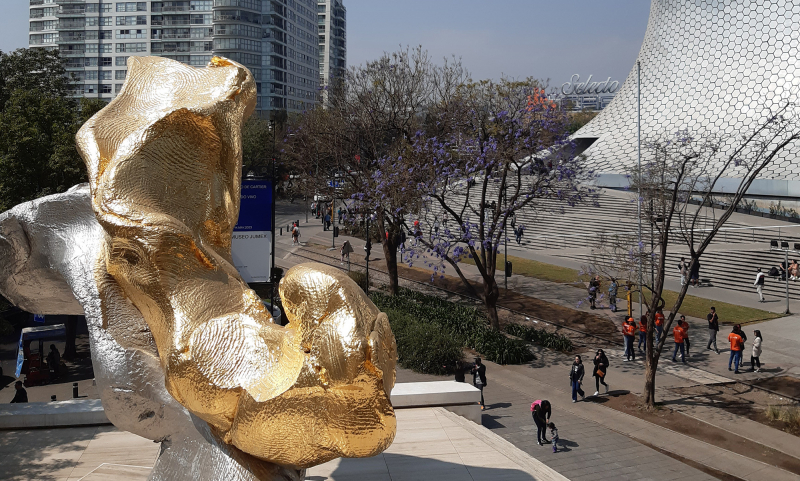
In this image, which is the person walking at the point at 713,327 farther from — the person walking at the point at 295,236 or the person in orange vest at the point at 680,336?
the person walking at the point at 295,236

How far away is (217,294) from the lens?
490 cm

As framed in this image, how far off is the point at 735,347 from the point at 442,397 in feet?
28.3

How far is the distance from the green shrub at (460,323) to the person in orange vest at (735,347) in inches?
189

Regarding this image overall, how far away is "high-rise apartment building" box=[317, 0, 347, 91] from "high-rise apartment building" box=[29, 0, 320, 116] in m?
31.3

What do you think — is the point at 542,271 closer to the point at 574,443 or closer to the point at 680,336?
the point at 680,336

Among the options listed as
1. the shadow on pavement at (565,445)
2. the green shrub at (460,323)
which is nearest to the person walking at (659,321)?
the green shrub at (460,323)

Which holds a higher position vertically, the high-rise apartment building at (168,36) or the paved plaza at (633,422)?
the high-rise apartment building at (168,36)

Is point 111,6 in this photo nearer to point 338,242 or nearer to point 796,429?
point 338,242

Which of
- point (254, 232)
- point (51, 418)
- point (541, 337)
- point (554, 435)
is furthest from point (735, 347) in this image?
point (51, 418)

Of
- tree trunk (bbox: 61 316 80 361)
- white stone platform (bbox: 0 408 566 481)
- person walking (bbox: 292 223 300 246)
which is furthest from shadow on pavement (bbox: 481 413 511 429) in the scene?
person walking (bbox: 292 223 300 246)

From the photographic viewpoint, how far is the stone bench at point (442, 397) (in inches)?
459

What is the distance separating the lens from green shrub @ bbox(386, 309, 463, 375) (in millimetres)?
17047

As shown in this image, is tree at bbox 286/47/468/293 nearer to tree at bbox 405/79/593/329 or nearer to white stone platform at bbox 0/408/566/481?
tree at bbox 405/79/593/329

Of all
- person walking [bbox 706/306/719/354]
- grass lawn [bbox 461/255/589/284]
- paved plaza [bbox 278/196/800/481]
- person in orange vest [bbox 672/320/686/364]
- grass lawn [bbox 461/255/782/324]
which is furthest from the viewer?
grass lawn [bbox 461/255/589/284]
